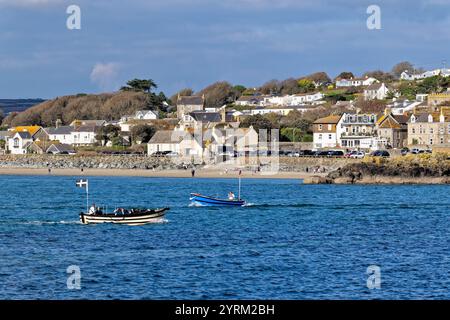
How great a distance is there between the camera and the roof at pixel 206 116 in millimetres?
122750

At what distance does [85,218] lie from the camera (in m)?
43.2

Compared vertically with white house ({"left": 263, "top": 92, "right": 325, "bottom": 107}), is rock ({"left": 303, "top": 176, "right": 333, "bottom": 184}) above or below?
below

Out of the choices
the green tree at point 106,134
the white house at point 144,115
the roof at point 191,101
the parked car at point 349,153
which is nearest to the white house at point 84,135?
the green tree at point 106,134

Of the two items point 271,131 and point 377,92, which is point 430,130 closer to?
point 271,131

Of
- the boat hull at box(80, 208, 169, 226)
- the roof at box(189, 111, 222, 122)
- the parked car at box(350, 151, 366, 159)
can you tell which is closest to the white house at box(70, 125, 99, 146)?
the roof at box(189, 111, 222, 122)

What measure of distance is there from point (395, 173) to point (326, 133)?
107ft

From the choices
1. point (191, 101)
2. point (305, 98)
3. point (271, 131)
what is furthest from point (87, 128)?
point (305, 98)

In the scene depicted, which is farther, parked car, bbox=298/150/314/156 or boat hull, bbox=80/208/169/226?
parked car, bbox=298/150/314/156

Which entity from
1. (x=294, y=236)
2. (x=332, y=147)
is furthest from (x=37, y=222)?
(x=332, y=147)

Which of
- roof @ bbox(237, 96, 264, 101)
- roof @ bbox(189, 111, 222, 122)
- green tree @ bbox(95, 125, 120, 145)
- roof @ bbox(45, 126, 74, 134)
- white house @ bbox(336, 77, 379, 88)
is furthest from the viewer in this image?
white house @ bbox(336, 77, 379, 88)

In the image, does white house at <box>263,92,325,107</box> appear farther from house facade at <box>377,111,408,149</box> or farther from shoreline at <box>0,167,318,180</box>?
shoreline at <box>0,167,318,180</box>

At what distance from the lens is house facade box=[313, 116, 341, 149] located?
349 feet

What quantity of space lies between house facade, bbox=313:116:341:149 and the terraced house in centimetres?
901
